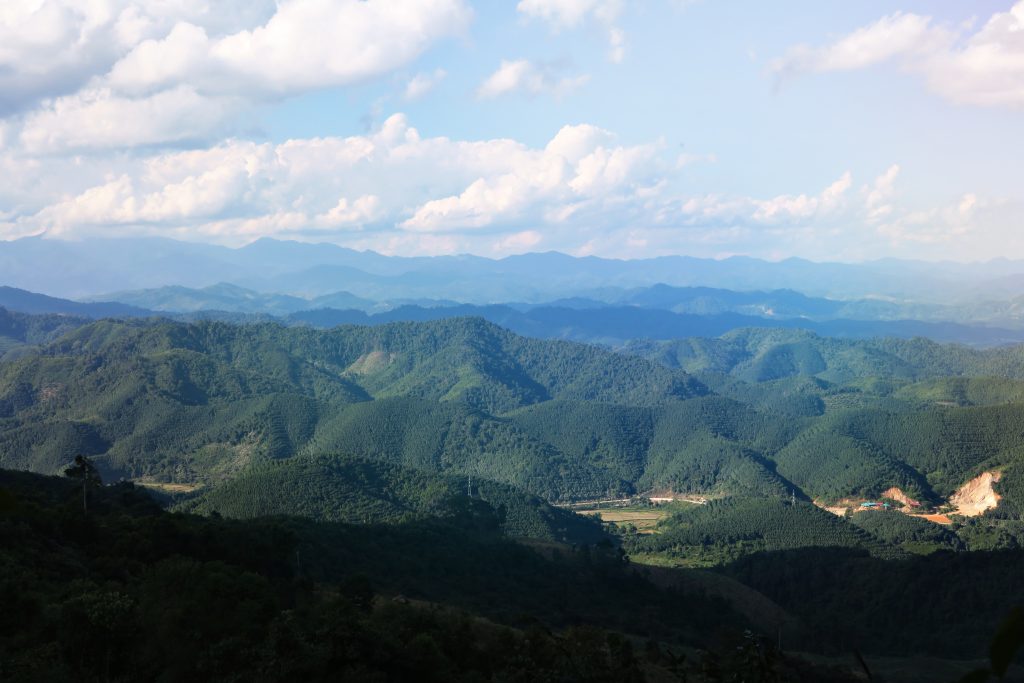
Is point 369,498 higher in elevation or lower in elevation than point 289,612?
lower

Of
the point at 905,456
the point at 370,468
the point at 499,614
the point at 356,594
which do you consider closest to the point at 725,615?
the point at 499,614

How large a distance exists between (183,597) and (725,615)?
2737 inches

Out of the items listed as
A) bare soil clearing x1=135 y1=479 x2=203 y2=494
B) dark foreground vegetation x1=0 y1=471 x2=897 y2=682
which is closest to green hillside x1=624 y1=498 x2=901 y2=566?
dark foreground vegetation x1=0 y1=471 x2=897 y2=682

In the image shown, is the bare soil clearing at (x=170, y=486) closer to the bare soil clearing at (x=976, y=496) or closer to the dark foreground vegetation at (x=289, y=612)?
the dark foreground vegetation at (x=289, y=612)

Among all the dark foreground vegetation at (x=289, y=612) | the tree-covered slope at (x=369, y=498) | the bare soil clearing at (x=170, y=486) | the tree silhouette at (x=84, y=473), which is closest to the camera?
the dark foreground vegetation at (x=289, y=612)

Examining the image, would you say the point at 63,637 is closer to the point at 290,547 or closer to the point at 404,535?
the point at 290,547

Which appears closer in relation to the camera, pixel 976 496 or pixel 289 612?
pixel 289 612

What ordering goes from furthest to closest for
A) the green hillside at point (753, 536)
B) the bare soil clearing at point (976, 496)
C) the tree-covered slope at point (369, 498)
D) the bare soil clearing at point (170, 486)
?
the bare soil clearing at point (170, 486), the bare soil clearing at point (976, 496), the green hillside at point (753, 536), the tree-covered slope at point (369, 498)

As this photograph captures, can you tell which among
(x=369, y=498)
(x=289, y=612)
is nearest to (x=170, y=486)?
(x=369, y=498)

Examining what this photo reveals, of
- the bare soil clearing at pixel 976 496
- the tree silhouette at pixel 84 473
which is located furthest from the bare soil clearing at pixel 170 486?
the bare soil clearing at pixel 976 496

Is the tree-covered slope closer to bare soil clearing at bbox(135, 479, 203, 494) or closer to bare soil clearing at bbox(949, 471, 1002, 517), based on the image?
bare soil clearing at bbox(135, 479, 203, 494)

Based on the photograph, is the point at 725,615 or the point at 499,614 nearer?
the point at 499,614

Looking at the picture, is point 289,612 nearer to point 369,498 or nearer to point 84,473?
point 84,473

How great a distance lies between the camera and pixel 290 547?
71.9 m
